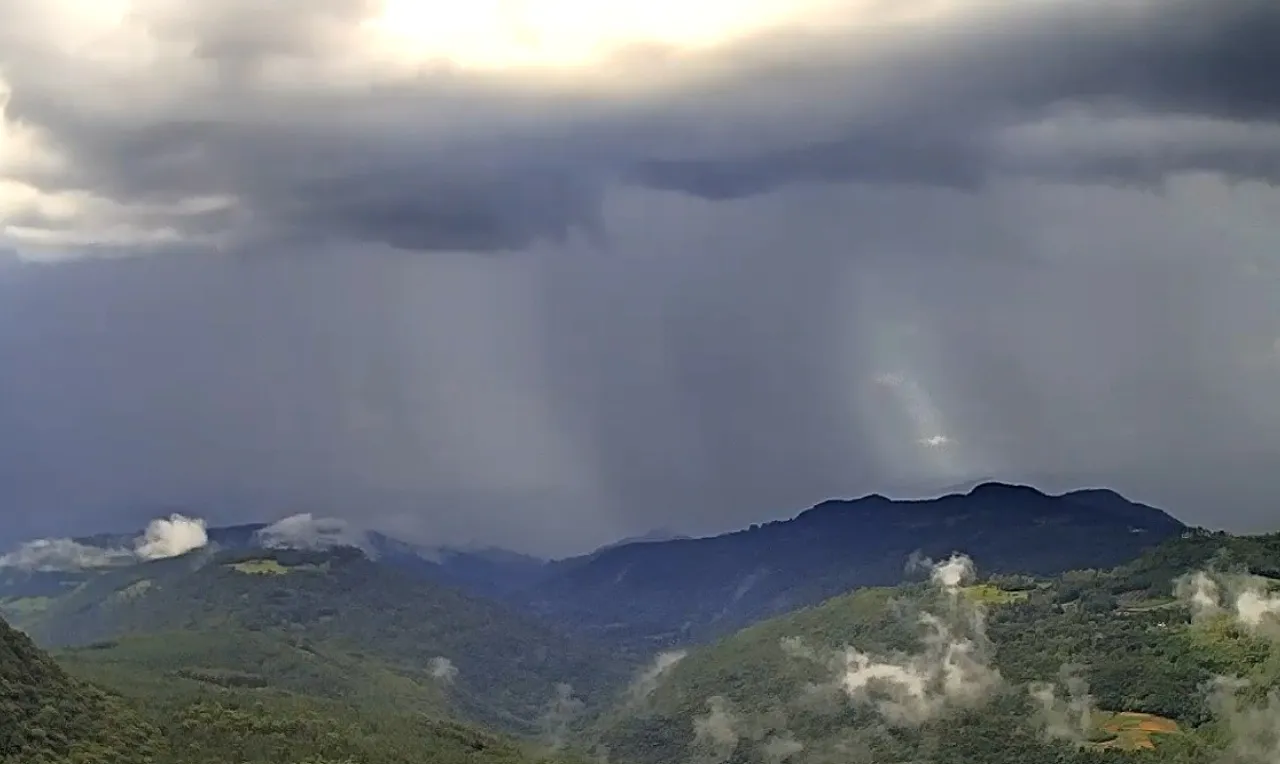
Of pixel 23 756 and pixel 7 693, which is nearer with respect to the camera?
pixel 23 756

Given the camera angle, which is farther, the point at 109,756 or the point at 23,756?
the point at 109,756
